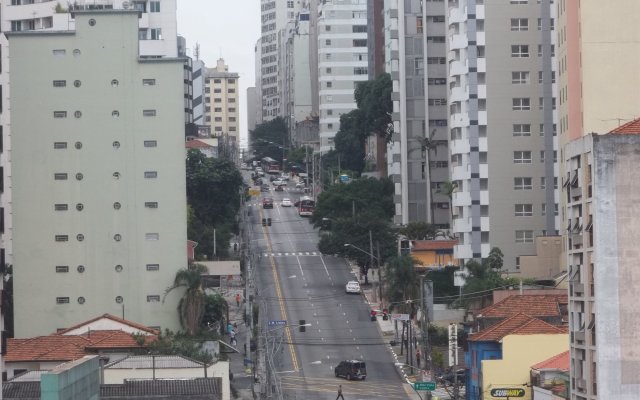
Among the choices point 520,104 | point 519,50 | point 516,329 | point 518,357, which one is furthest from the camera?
point 520,104

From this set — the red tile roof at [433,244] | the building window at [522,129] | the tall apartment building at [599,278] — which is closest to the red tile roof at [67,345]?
the tall apartment building at [599,278]

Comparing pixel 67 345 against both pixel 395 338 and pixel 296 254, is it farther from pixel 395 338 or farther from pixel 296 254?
pixel 296 254

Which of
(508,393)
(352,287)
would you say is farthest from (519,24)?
(508,393)

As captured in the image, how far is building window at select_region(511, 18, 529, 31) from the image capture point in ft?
527

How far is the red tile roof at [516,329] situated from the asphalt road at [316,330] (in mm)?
6382

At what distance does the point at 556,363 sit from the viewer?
10312 centimetres

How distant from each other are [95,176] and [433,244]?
4701cm

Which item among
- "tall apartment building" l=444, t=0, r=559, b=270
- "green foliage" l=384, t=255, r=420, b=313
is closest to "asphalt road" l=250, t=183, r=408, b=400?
"green foliage" l=384, t=255, r=420, b=313

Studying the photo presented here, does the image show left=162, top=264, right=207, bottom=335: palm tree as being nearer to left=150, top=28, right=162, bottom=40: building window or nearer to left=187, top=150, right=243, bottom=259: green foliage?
left=187, top=150, right=243, bottom=259: green foliage

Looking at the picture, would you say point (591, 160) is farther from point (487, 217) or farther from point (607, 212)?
point (487, 217)

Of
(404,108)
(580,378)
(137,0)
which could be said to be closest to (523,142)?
(404,108)

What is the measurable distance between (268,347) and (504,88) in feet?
136

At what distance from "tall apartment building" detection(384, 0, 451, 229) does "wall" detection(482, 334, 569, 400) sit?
7952cm

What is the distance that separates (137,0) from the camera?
190250 millimetres
